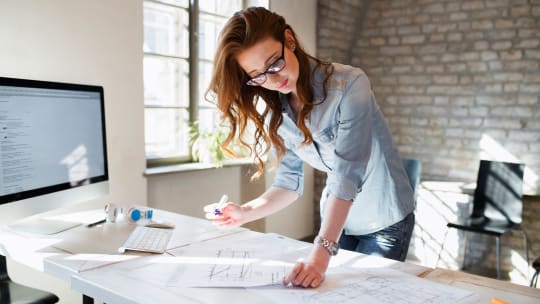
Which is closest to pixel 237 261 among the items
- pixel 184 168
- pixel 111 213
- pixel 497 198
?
pixel 111 213

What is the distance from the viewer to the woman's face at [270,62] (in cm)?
121

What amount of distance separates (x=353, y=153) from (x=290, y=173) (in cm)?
37

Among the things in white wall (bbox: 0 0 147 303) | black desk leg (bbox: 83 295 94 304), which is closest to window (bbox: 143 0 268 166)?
white wall (bbox: 0 0 147 303)

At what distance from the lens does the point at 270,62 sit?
1.24 metres

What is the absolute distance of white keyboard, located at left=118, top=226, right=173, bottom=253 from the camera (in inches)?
55.7

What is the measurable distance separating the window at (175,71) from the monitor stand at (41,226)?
1.36 m

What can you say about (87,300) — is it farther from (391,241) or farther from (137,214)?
(391,241)

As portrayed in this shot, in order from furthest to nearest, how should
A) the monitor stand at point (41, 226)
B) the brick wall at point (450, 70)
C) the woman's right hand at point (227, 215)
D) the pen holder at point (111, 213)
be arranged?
1. the brick wall at point (450, 70)
2. the pen holder at point (111, 213)
3. the monitor stand at point (41, 226)
4. the woman's right hand at point (227, 215)

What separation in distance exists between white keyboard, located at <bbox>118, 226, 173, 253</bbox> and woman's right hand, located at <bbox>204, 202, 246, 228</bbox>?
0.58ft

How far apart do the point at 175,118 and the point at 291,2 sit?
138 centimetres

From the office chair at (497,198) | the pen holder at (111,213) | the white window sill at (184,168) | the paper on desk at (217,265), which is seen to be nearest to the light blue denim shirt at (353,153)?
the paper on desk at (217,265)

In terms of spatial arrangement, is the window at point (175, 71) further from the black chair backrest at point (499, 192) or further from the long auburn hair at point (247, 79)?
the black chair backrest at point (499, 192)

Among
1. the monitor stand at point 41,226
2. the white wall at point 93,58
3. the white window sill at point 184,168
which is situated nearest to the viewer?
the monitor stand at point 41,226

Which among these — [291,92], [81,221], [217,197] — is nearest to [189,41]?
[217,197]
